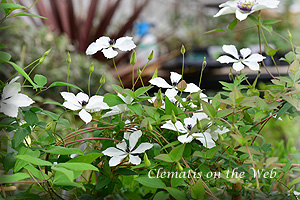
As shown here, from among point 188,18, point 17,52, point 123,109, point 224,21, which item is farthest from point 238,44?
point 123,109

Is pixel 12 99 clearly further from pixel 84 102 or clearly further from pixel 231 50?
pixel 231 50

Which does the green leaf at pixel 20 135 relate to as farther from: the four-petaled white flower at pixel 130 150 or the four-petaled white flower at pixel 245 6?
the four-petaled white flower at pixel 245 6

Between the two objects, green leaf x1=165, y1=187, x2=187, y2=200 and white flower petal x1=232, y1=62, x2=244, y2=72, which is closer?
green leaf x1=165, y1=187, x2=187, y2=200

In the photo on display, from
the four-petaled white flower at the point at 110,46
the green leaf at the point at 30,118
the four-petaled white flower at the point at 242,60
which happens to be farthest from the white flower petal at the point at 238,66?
the green leaf at the point at 30,118

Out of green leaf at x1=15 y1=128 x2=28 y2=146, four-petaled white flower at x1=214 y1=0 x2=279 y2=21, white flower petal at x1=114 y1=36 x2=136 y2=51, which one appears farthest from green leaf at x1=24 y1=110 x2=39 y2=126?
four-petaled white flower at x1=214 y1=0 x2=279 y2=21

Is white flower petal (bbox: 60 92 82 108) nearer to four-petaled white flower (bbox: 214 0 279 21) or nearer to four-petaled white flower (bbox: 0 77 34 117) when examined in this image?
four-petaled white flower (bbox: 0 77 34 117)

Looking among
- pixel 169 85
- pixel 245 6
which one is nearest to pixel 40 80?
pixel 169 85
